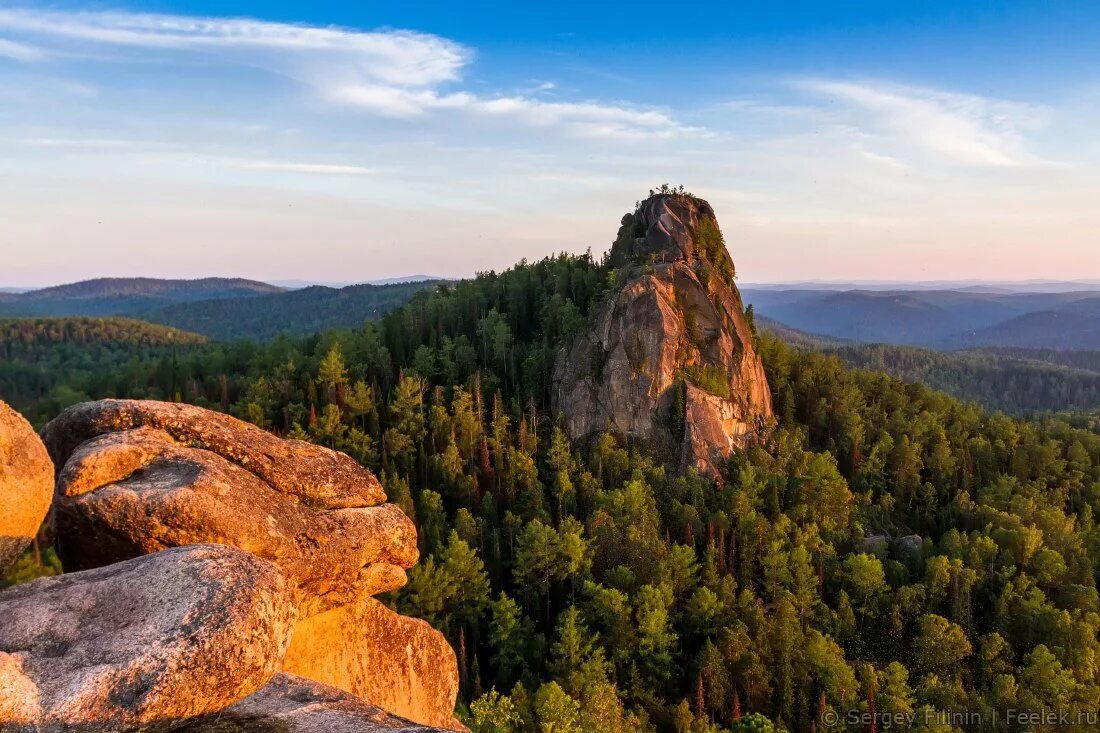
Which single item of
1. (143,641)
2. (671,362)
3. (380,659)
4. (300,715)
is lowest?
(380,659)

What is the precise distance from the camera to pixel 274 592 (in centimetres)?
1397

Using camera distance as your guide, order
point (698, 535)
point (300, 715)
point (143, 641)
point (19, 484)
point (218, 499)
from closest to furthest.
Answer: point (143, 641), point (19, 484), point (300, 715), point (218, 499), point (698, 535)

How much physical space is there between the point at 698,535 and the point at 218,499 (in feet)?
277

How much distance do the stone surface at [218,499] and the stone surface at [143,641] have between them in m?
2.59

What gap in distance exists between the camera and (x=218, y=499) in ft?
58.1

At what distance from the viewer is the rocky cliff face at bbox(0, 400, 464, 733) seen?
39.4ft

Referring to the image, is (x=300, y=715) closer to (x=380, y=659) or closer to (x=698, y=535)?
(x=380, y=659)

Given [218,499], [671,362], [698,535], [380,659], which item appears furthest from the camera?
[671,362]

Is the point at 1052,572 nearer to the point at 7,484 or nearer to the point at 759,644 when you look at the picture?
the point at 759,644

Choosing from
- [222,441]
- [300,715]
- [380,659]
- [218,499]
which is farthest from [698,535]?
[300,715]

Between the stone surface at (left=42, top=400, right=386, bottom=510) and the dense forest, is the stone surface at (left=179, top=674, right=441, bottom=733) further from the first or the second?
the dense forest

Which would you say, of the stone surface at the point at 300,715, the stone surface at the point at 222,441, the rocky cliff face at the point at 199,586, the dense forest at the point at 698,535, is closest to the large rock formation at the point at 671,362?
the dense forest at the point at 698,535

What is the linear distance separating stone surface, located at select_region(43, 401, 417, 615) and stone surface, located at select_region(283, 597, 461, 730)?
128 centimetres

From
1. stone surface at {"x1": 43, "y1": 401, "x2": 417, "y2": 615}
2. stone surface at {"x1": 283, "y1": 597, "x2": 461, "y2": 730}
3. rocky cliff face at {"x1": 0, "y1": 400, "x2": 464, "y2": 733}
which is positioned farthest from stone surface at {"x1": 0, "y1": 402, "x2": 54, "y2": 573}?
stone surface at {"x1": 283, "y1": 597, "x2": 461, "y2": 730}
